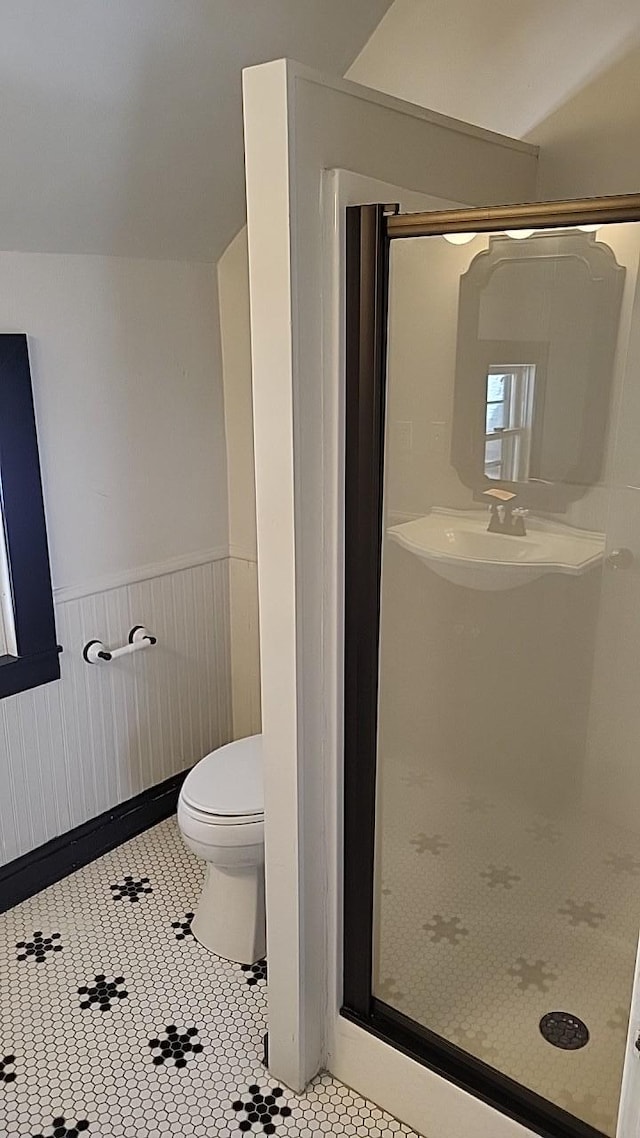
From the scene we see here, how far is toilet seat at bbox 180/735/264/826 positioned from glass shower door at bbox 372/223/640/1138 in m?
0.44

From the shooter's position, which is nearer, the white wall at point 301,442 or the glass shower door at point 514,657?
the white wall at point 301,442

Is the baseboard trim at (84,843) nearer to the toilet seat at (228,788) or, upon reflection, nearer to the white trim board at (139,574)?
the toilet seat at (228,788)

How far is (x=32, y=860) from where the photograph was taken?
Answer: 2482 mm

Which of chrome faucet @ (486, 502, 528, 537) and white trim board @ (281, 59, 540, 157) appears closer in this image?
white trim board @ (281, 59, 540, 157)

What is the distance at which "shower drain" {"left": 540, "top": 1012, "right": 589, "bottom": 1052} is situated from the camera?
5.64 feet

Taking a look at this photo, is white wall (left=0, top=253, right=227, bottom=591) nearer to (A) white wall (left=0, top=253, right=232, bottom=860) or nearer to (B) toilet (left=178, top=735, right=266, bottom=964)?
(A) white wall (left=0, top=253, right=232, bottom=860)

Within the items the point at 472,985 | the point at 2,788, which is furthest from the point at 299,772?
the point at 2,788

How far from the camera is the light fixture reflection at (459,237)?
1.49 meters

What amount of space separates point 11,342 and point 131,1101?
173 cm

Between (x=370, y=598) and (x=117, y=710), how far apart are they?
49.6 inches

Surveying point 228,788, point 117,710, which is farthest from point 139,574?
point 228,788

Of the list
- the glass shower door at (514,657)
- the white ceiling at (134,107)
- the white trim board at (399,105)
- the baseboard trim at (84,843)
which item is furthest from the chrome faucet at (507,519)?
the baseboard trim at (84,843)

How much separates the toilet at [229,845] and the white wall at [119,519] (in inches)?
17.4

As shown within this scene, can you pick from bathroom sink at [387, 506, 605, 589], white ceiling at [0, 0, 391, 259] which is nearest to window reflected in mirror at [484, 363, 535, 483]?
bathroom sink at [387, 506, 605, 589]
